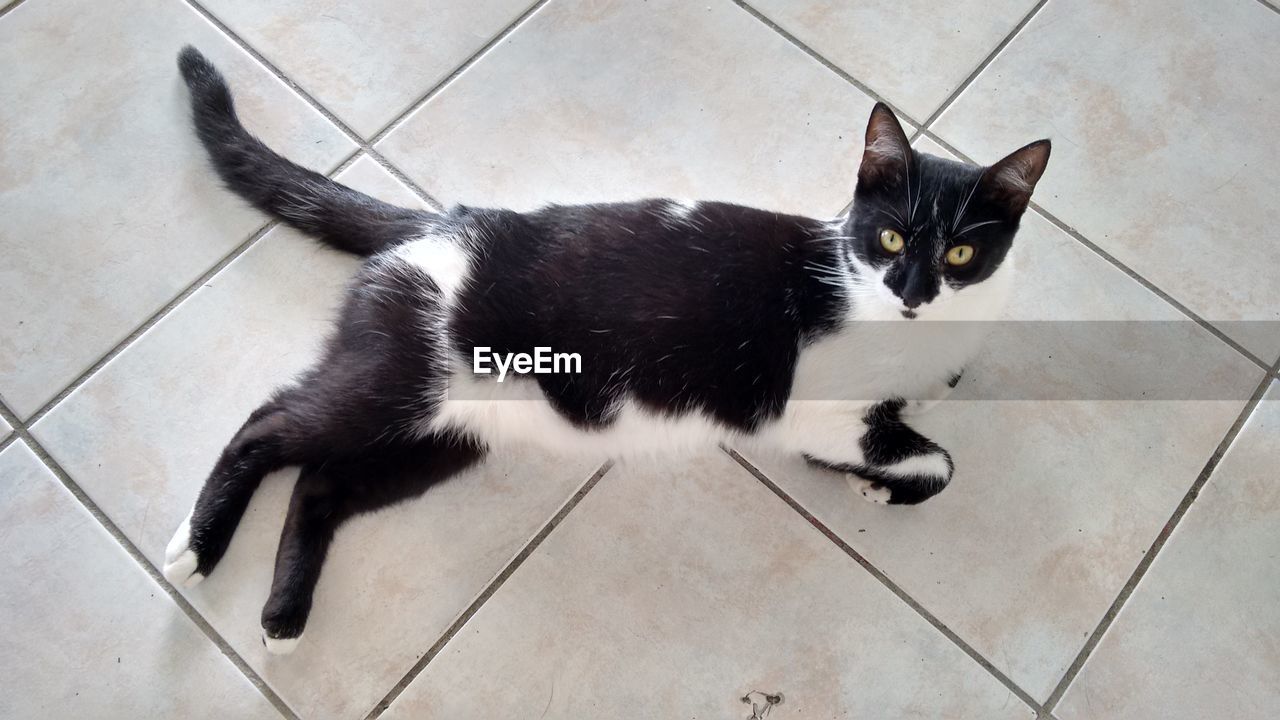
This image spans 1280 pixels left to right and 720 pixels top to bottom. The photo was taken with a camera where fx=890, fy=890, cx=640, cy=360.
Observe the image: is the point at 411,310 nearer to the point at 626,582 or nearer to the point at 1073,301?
the point at 626,582

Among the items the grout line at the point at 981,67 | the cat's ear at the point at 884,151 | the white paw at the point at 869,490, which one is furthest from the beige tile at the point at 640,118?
the white paw at the point at 869,490

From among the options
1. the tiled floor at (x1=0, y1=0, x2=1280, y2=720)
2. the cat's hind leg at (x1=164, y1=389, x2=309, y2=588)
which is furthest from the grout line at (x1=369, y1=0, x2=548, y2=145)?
the cat's hind leg at (x1=164, y1=389, x2=309, y2=588)

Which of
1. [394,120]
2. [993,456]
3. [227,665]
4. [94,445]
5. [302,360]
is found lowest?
[227,665]

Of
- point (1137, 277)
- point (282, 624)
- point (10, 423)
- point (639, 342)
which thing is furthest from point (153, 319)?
point (1137, 277)

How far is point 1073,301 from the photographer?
1611mm

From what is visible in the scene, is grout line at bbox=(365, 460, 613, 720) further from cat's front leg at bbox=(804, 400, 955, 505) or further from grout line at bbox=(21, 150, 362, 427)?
grout line at bbox=(21, 150, 362, 427)

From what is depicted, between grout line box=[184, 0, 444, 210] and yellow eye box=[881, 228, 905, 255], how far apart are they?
2.66 feet

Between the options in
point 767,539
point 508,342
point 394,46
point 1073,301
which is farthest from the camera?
point 394,46

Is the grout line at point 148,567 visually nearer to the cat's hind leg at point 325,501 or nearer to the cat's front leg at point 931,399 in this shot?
the cat's hind leg at point 325,501

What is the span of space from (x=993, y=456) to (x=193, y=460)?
133 cm

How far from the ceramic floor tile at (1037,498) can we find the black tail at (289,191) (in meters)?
0.74

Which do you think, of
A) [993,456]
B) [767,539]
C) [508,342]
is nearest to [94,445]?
[508,342]

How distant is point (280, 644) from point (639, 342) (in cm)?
69

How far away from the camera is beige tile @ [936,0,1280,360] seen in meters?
1.65
